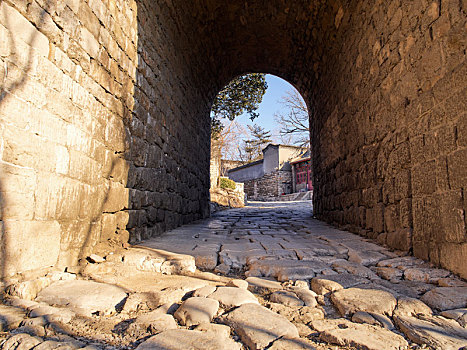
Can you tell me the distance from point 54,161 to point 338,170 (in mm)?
3860

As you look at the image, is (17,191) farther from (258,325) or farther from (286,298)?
(286,298)

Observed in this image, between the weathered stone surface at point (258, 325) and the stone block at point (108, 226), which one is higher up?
the stone block at point (108, 226)

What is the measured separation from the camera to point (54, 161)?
1.70 meters

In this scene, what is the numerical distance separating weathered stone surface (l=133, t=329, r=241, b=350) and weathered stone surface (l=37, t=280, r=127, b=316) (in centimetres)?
41

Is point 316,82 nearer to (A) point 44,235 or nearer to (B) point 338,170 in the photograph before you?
(B) point 338,170

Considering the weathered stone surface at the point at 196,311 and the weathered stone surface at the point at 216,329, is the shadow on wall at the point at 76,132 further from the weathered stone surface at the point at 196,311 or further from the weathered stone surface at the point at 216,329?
the weathered stone surface at the point at 216,329

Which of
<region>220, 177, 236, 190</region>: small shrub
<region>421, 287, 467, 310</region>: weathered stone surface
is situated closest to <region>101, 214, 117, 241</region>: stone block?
<region>421, 287, 467, 310</region>: weathered stone surface

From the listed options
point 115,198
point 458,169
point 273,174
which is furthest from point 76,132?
point 273,174

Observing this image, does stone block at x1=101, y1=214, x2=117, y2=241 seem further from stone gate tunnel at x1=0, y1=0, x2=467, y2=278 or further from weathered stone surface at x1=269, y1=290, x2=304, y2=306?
weathered stone surface at x1=269, y1=290, x2=304, y2=306

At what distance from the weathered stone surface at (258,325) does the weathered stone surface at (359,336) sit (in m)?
0.14

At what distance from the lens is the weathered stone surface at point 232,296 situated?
4.69 ft

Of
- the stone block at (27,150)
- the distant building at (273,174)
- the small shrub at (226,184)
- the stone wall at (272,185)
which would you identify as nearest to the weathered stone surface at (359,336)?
the stone block at (27,150)

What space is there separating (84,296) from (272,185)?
2082 cm

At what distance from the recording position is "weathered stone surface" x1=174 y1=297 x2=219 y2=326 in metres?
1.25
